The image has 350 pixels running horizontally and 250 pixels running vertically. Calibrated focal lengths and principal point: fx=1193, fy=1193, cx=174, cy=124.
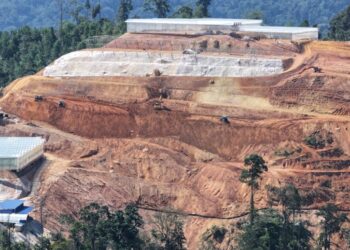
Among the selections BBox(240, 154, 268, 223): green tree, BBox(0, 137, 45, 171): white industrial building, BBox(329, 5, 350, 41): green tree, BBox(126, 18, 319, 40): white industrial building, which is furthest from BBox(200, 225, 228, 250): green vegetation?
BBox(329, 5, 350, 41): green tree

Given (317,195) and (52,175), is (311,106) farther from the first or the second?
(52,175)

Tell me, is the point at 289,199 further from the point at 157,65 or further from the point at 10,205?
the point at 157,65

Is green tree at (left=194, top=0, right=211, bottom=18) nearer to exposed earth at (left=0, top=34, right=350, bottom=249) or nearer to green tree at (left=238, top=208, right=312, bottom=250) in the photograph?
exposed earth at (left=0, top=34, right=350, bottom=249)

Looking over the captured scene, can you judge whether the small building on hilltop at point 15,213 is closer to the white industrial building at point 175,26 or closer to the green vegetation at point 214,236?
the green vegetation at point 214,236

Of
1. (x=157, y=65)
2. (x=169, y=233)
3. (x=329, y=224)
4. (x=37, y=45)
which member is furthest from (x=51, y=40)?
(x=329, y=224)

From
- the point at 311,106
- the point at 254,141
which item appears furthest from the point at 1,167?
the point at 311,106

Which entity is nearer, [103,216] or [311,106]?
[103,216]
